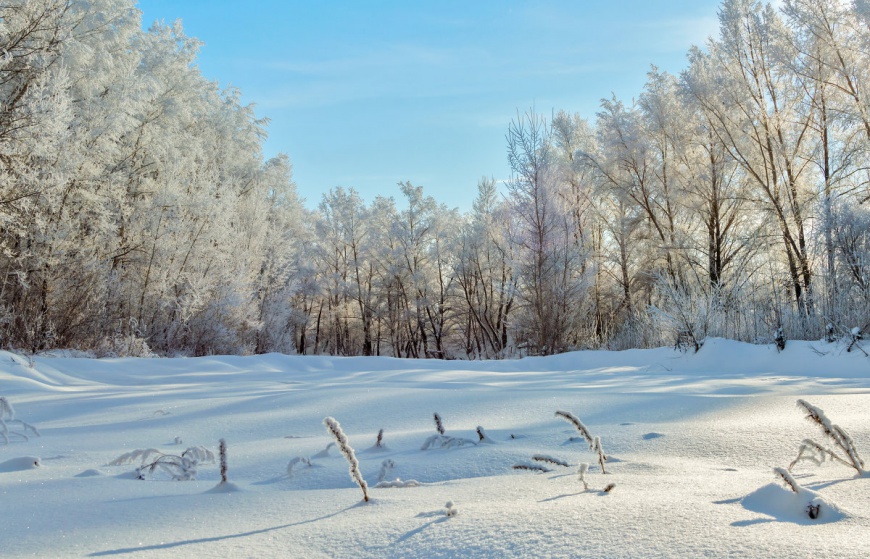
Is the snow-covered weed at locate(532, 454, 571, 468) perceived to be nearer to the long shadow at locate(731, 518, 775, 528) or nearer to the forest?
the long shadow at locate(731, 518, 775, 528)

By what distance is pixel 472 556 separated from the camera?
0.70 metres

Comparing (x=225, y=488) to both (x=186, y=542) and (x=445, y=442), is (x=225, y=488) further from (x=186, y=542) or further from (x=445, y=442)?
(x=445, y=442)

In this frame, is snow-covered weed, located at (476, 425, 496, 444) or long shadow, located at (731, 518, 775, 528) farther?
snow-covered weed, located at (476, 425, 496, 444)

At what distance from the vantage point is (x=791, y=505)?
84 centimetres

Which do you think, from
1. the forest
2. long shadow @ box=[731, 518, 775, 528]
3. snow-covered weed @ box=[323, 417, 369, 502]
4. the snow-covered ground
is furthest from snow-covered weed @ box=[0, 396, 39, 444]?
the forest

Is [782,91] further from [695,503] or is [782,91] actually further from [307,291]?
[307,291]

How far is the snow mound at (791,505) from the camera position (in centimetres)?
80

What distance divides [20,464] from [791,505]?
1731mm

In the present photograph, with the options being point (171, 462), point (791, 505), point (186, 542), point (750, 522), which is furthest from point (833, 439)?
point (171, 462)

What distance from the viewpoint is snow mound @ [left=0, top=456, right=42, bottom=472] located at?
1.43 meters

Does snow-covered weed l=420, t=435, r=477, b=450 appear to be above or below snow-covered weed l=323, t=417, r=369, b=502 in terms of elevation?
below

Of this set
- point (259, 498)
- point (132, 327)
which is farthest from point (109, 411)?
point (132, 327)

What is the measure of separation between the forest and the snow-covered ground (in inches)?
189

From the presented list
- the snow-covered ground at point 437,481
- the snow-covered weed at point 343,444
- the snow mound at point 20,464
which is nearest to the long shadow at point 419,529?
the snow-covered ground at point 437,481
